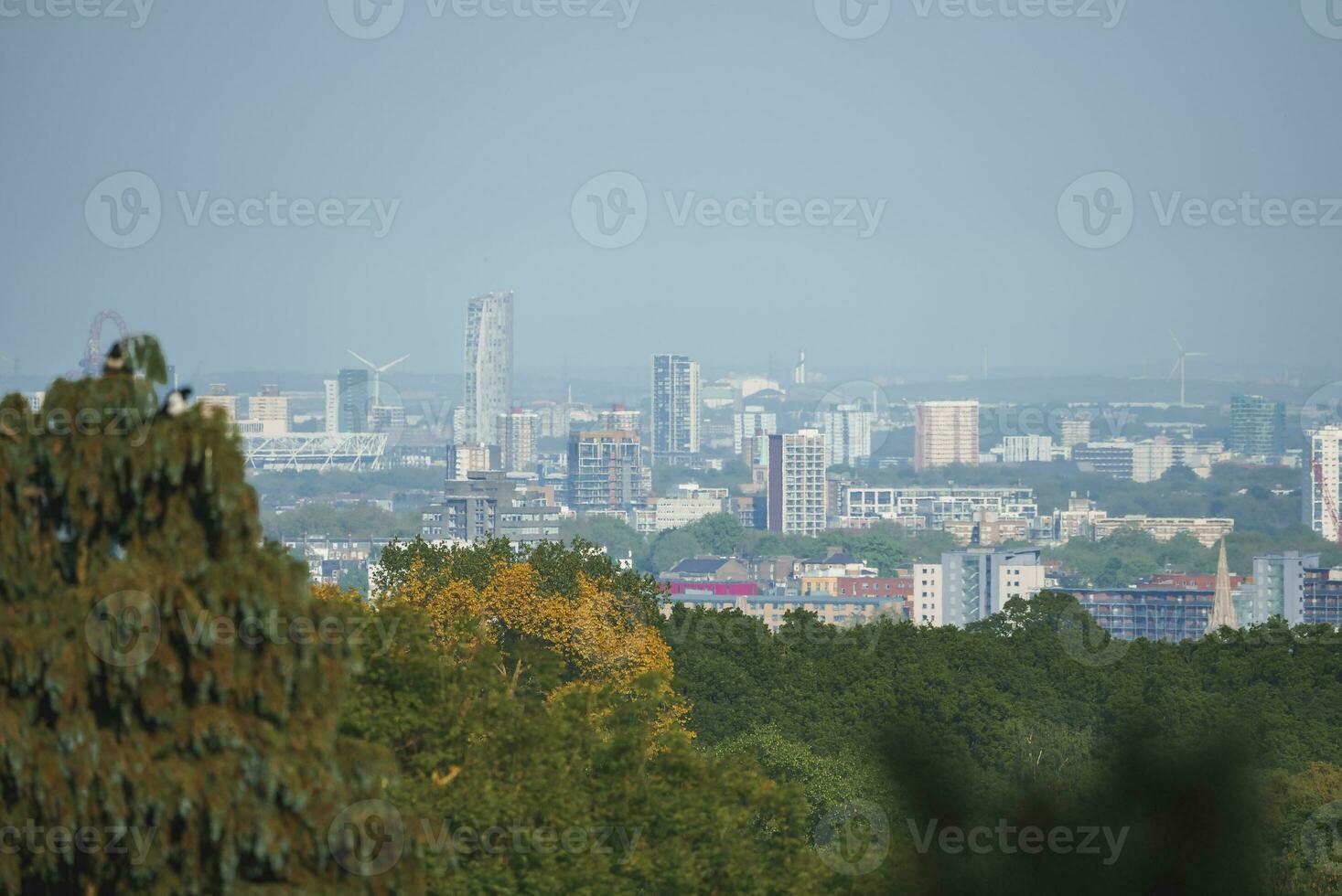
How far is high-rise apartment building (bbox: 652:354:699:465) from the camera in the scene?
141 m

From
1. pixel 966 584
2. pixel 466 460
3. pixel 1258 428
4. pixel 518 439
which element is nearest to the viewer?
pixel 966 584

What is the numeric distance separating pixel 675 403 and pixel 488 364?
1416cm

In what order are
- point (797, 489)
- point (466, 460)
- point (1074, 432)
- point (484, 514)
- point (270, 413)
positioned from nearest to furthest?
point (484, 514) → point (797, 489) → point (466, 460) → point (270, 413) → point (1074, 432)

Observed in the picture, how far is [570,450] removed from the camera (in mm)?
111250

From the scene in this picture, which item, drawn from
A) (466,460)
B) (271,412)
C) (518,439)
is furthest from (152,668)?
(518,439)

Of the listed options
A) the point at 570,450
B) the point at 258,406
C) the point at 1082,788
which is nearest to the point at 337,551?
the point at 570,450

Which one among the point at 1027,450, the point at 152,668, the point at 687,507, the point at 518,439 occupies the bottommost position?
the point at 687,507

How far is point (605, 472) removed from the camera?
364 ft

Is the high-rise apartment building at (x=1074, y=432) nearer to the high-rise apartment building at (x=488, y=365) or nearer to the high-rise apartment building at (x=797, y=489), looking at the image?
the high-rise apartment building at (x=797, y=489)

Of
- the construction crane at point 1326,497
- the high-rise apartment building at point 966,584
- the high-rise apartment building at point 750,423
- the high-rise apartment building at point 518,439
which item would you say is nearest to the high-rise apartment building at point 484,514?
the high-rise apartment building at point 966,584

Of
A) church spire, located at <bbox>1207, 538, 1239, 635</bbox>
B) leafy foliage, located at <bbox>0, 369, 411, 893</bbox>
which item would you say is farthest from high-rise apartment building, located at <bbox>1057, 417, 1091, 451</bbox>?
leafy foliage, located at <bbox>0, 369, 411, 893</bbox>

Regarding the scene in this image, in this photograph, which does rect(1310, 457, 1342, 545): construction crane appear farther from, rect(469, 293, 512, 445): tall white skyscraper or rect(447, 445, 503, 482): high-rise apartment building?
rect(469, 293, 512, 445): tall white skyscraper

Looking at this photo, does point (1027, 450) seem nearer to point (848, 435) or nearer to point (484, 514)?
point (848, 435)

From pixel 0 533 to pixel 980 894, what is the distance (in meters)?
6.02
